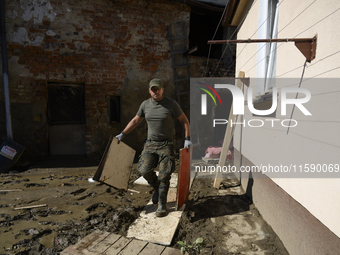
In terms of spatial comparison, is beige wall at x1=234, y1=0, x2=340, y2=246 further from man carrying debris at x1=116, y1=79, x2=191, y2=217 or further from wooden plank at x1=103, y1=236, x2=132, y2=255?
wooden plank at x1=103, y1=236, x2=132, y2=255

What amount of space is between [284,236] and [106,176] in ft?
8.29

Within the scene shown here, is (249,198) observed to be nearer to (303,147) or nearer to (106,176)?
(303,147)

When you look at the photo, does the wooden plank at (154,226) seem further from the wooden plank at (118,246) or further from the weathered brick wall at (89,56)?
the weathered brick wall at (89,56)

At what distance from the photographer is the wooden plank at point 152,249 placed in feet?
8.67

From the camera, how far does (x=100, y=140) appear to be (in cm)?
765

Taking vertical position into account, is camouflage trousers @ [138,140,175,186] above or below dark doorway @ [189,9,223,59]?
below

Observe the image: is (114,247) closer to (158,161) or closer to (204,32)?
(158,161)

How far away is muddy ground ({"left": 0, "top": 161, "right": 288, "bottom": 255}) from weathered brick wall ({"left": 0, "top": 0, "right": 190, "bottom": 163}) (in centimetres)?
239

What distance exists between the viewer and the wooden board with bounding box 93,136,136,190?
3.69 meters

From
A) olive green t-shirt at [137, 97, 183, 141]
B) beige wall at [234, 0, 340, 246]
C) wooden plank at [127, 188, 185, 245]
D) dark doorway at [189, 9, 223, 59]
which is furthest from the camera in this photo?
dark doorway at [189, 9, 223, 59]

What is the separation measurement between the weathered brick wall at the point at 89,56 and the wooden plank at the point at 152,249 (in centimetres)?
531

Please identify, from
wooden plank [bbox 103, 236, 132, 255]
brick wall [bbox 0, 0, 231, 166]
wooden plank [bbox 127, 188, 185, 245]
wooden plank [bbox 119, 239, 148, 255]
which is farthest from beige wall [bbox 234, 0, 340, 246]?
brick wall [bbox 0, 0, 231, 166]

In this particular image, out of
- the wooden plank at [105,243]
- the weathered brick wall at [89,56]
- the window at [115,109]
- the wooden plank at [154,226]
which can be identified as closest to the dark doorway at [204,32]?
the weathered brick wall at [89,56]

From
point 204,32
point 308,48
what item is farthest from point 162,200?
point 204,32
